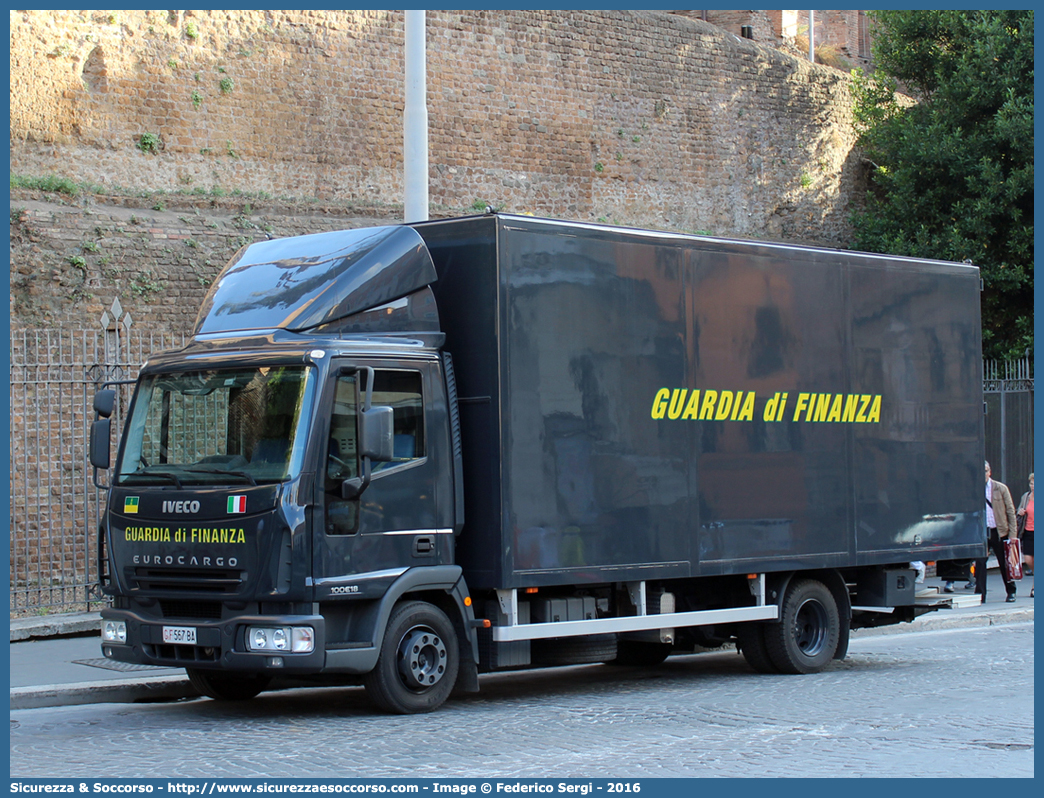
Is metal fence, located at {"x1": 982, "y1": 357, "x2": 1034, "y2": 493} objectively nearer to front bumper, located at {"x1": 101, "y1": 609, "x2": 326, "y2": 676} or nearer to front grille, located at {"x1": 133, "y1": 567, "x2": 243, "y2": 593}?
front bumper, located at {"x1": 101, "y1": 609, "x2": 326, "y2": 676}

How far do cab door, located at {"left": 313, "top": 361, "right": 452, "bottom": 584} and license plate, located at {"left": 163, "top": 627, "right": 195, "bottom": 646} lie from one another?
3.15 feet

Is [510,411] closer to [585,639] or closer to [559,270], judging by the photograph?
[559,270]

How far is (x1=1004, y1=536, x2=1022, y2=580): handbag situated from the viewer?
16647 mm

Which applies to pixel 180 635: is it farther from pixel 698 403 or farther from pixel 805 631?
pixel 805 631

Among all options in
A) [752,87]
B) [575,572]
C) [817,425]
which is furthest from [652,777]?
[752,87]

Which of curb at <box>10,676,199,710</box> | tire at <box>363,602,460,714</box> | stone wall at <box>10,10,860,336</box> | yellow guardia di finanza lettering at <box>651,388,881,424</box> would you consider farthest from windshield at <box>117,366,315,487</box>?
stone wall at <box>10,10,860,336</box>

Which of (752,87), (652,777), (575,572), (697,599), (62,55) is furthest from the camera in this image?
(752,87)

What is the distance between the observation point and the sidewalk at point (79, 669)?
387 inches

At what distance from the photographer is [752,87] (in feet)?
97.1

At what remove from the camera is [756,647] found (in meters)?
11.2

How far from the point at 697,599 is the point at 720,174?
19.7 metres

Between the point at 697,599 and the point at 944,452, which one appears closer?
the point at 697,599

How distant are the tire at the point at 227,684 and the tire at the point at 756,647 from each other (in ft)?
13.2

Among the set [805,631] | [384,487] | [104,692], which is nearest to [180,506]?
[384,487]
